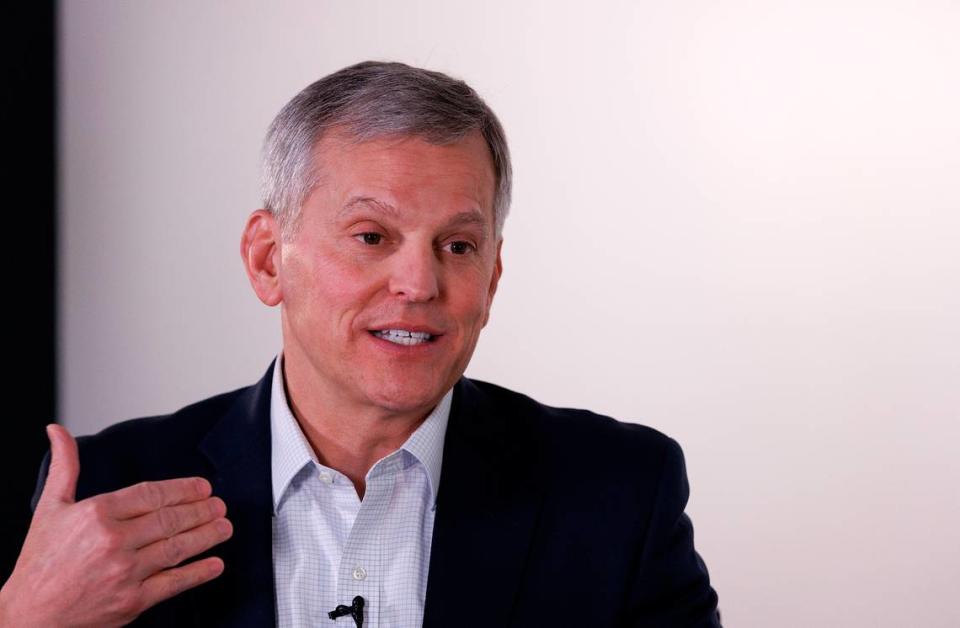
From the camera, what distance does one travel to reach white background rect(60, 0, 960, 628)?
3.31 meters

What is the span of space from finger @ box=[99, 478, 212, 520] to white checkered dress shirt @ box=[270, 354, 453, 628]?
251mm

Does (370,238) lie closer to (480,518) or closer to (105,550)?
(480,518)

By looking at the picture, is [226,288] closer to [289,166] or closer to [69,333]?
[69,333]

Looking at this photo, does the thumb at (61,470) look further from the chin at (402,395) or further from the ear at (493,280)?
the ear at (493,280)

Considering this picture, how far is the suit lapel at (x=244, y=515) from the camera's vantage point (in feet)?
6.11

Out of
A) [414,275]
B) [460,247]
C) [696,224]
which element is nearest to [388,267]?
[414,275]

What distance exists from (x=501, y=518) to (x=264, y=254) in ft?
2.16

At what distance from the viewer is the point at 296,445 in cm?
198

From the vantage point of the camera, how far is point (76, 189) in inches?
137

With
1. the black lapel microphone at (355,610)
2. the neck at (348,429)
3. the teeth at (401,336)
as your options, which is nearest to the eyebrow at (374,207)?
the teeth at (401,336)

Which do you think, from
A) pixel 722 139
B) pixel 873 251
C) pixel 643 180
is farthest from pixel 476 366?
pixel 873 251

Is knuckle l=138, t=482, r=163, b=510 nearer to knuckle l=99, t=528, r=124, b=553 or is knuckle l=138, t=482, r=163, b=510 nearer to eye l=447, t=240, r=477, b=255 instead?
knuckle l=99, t=528, r=124, b=553

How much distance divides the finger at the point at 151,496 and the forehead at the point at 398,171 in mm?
529

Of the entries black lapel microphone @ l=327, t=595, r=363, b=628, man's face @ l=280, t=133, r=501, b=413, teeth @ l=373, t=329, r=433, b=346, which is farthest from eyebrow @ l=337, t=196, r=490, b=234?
black lapel microphone @ l=327, t=595, r=363, b=628
